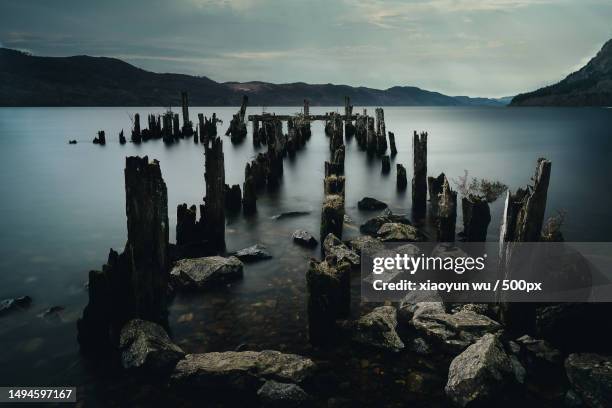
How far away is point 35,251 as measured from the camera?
14.2 m

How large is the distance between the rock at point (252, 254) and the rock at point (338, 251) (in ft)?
5.94

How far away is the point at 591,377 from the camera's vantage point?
649 centimetres

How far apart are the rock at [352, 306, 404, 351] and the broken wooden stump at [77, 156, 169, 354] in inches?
162

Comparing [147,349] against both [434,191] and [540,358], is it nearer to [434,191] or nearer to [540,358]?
[540,358]

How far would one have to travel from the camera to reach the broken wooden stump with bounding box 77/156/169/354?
27.0 ft

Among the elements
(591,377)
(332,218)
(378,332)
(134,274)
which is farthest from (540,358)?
(134,274)

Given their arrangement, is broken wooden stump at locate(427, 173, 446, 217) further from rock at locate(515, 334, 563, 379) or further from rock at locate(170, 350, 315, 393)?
rock at locate(170, 350, 315, 393)

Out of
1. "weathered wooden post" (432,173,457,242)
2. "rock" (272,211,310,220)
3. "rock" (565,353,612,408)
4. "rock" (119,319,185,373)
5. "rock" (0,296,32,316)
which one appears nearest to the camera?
"rock" (565,353,612,408)

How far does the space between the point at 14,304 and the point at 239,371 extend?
256 inches

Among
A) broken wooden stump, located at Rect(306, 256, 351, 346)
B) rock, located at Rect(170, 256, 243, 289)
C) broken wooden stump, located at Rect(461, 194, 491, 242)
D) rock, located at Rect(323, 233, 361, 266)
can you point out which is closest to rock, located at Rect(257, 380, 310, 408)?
broken wooden stump, located at Rect(306, 256, 351, 346)

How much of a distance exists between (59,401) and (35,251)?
29.3ft

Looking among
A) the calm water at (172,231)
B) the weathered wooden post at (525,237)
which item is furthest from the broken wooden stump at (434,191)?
the weathered wooden post at (525,237)

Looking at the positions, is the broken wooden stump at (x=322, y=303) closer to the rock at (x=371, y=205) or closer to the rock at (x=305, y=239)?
the rock at (x=305, y=239)

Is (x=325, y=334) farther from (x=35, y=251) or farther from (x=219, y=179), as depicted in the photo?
(x=35, y=251)
